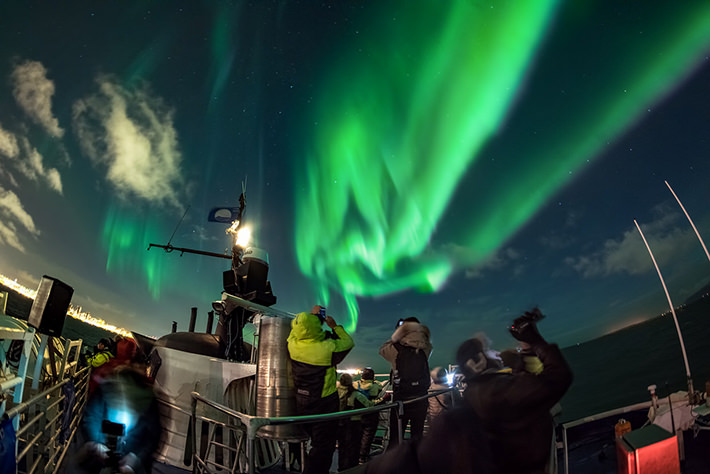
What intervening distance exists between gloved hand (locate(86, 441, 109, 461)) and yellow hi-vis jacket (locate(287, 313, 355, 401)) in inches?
99.4

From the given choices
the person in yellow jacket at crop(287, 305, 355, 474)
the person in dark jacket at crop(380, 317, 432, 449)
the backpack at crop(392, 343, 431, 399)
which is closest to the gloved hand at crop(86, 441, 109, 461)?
the person in yellow jacket at crop(287, 305, 355, 474)

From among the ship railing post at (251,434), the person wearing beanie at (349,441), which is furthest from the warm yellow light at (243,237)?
the ship railing post at (251,434)

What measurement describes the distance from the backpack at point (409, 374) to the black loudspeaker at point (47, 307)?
5126mm

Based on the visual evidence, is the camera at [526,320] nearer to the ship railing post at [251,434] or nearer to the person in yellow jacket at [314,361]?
the ship railing post at [251,434]

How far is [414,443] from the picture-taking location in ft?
8.33

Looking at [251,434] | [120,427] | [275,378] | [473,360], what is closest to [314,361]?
[275,378]

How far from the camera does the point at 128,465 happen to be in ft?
14.0

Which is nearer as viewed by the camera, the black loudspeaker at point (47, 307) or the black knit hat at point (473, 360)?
the black knit hat at point (473, 360)

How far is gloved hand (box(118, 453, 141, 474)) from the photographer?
13.9ft

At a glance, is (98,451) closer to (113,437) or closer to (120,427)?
(113,437)

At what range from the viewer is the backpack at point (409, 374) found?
5.75 metres

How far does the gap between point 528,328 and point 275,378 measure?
4.59 metres

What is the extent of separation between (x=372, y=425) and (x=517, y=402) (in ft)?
16.5

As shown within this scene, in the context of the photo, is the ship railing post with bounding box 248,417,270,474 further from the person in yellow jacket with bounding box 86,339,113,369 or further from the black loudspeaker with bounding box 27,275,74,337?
the person in yellow jacket with bounding box 86,339,113,369
